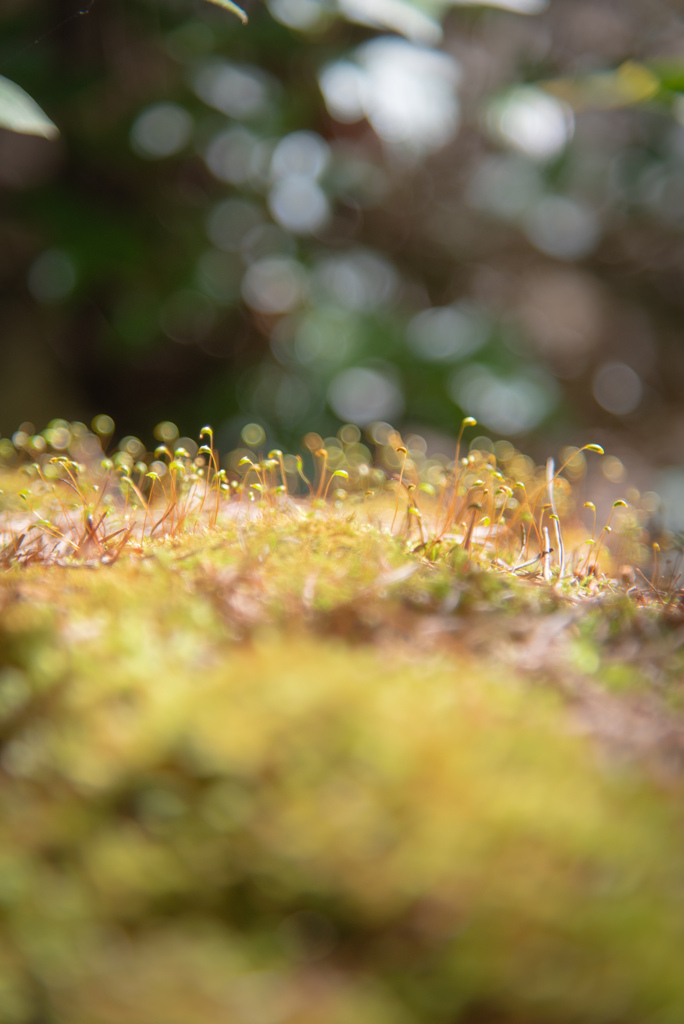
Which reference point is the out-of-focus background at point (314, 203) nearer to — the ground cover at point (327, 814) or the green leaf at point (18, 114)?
the green leaf at point (18, 114)

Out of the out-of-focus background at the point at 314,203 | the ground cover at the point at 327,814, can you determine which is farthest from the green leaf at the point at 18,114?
the out-of-focus background at the point at 314,203

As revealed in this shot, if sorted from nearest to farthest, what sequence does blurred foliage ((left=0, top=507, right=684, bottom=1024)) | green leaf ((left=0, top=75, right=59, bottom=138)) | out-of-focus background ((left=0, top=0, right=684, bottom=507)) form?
blurred foliage ((left=0, top=507, right=684, bottom=1024))
green leaf ((left=0, top=75, right=59, bottom=138))
out-of-focus background ((left=0, top=0, right=684, bottom=507))

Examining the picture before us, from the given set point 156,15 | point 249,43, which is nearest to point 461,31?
point 249,43

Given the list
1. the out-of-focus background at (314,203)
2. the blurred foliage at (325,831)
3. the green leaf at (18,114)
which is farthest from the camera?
the out-of-focus background at (314,203)

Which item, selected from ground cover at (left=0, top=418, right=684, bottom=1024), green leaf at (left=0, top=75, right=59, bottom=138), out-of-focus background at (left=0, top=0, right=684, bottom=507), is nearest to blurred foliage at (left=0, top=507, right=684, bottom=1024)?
ground cover at (left=0, top=418, right=684, bottom=1024)

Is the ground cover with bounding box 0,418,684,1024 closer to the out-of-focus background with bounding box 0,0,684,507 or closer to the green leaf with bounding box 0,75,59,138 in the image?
the green leaf with bounding box 0,75,59,138
